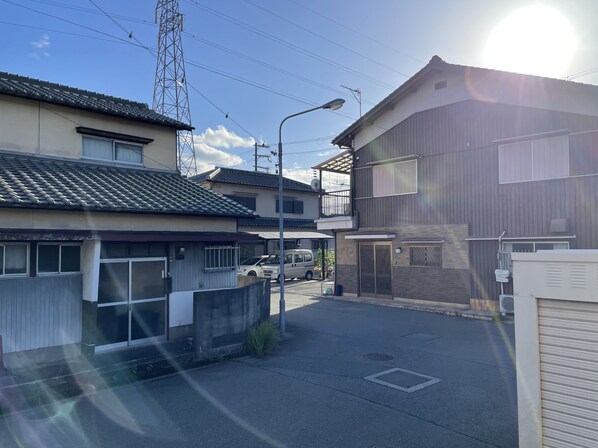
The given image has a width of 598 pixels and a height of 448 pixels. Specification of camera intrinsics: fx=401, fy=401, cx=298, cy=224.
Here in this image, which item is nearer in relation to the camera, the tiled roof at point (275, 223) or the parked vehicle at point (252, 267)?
the parked vehicle at point (252, 267)

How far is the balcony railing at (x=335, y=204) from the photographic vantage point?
19.1m

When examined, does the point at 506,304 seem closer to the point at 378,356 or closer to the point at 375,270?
the point at 375,270

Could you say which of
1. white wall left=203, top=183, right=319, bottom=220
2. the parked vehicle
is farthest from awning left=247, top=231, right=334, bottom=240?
white wall left=203, top=183, right=319, bottom=220

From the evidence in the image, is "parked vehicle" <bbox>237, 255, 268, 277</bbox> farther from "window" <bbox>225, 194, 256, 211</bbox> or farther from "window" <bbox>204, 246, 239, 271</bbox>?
"window" <bbox>204, 246, 239, 271</bbox>

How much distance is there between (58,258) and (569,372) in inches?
356

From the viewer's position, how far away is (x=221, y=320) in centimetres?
922

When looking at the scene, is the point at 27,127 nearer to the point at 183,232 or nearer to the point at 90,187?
the point at 90,187

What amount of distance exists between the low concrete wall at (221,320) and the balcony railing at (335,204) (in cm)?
977

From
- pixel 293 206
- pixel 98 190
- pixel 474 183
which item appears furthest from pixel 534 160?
pixel 293 206

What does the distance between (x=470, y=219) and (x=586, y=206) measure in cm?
349

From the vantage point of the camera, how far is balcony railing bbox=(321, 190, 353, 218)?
1908cm

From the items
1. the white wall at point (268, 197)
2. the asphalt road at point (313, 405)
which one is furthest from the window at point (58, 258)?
the white wall at point (268, 197)

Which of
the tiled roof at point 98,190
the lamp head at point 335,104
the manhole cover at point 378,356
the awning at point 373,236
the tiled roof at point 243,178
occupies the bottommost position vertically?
the manhole cover at point 378,356

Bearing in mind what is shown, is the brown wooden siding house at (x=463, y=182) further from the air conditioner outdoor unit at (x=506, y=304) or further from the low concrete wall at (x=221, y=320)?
the low concrete wall at (x=221, y=320)
